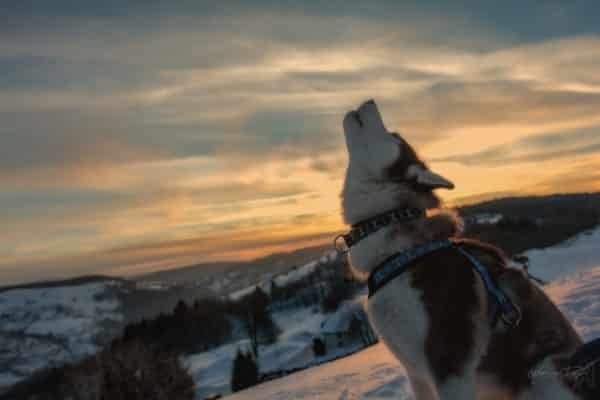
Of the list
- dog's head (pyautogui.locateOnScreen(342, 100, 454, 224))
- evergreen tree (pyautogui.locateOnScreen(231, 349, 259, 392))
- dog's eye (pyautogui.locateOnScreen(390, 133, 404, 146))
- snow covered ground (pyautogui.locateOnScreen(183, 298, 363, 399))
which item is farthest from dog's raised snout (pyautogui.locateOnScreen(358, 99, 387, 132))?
snow covered ground (pyautogui.locateOnScreen(183, 298, 363, 399))

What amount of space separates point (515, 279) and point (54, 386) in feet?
397

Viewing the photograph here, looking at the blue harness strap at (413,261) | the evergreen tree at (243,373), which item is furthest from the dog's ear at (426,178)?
the evergreen tree at (243,373)

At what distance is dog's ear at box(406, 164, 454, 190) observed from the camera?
3590 mm

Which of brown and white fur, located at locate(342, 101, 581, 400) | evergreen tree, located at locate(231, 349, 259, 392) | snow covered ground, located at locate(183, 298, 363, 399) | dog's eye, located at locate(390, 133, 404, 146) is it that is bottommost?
snow covered ground, located at locate(183, 298, 363, 399)

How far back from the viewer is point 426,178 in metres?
3.66

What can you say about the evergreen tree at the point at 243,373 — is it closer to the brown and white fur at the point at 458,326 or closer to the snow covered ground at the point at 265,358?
the snow covered ground at the point at 265,358

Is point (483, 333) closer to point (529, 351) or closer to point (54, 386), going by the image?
point (529, 351)

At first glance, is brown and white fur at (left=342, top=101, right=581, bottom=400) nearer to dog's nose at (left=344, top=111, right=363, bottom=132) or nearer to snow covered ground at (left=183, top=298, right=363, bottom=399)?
dog's nose at (left=344, top=111, right=363, bottom=132)

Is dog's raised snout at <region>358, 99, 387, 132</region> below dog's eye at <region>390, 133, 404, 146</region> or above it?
above

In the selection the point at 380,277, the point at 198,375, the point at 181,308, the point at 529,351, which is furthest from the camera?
the point at 181,308

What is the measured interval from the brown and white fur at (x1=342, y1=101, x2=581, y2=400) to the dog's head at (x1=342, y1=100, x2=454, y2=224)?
90 millimetres

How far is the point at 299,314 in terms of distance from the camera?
486 feet

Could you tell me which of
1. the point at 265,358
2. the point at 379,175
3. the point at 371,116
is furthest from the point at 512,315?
the point at 265,358

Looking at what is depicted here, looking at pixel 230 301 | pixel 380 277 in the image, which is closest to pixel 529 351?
pixel 380 277
